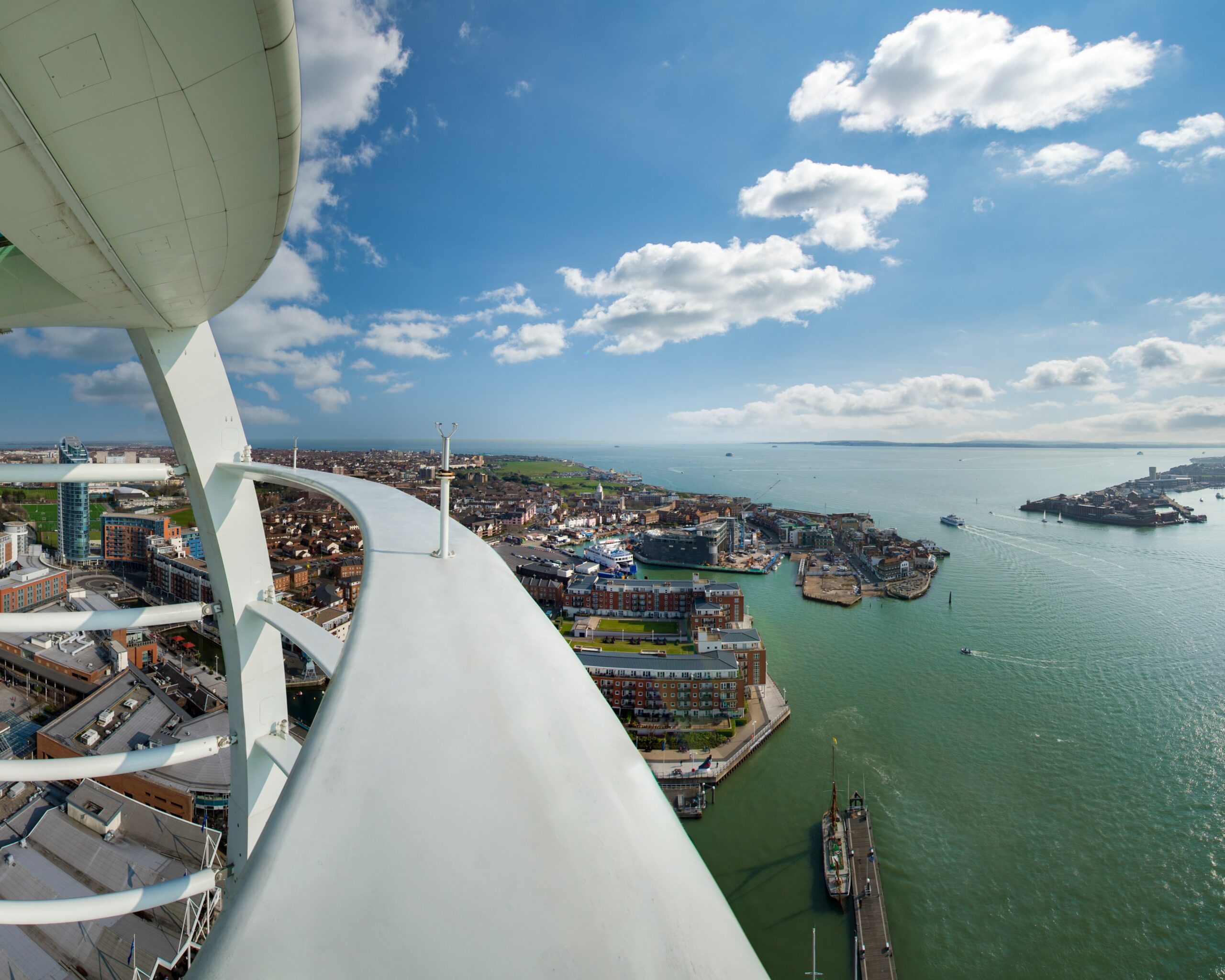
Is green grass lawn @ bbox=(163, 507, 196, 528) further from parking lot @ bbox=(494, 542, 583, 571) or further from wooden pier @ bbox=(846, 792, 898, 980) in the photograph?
wooden pier @ bbox=(846, 792, 898, 980)

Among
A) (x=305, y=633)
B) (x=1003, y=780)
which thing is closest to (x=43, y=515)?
(x=305, y=633)

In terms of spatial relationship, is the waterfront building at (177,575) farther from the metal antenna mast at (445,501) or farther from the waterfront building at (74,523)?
the metal antenna mast at (445,501)

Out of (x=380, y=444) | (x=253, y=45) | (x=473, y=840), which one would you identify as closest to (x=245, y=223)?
(x=253, y=45)

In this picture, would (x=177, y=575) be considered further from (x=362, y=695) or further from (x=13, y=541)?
(x=362, y=695)

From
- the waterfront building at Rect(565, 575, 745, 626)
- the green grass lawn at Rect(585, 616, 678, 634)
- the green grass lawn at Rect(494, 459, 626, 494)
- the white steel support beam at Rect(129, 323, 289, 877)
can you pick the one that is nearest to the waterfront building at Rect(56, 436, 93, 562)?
the waterfront building at Rect(565, 575, 745, 626)

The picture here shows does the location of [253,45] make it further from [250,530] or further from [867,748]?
[867,748]
